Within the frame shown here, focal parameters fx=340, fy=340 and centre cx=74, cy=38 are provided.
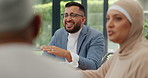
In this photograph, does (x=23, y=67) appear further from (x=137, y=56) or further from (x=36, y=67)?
(x=137, y=56)

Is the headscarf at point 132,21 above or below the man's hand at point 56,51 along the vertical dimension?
above

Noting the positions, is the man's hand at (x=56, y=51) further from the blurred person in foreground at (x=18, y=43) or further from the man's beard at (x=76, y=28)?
the blurred person in foreground at (x=18, y=43)

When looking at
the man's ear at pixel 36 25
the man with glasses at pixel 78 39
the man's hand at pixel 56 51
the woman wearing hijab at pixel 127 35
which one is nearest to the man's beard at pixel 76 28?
the man with glasses at pixel 78 39

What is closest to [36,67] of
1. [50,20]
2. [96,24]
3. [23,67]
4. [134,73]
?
[23,67]

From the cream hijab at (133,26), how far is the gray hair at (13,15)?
99 centimetres

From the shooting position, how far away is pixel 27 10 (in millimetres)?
665

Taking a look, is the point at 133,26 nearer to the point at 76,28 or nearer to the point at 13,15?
the point at 13,15

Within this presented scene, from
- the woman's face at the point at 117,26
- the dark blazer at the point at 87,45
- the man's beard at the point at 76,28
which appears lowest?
the dark blazer at the point at 87,45

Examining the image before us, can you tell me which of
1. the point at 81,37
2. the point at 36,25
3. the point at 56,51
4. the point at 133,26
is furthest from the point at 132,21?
the point at 81,37

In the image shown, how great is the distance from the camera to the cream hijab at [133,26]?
1601 mm

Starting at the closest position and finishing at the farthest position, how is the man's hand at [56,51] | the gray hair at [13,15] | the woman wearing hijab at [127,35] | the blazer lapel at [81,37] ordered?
the gray hair at [13,15], the woman wearing hijab at [127,35], the man's hand at [56,51], the blazer lapel at [81,37]

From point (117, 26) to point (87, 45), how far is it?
3.47 ft

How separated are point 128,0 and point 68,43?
1133 mm

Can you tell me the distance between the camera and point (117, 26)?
5.23ft
